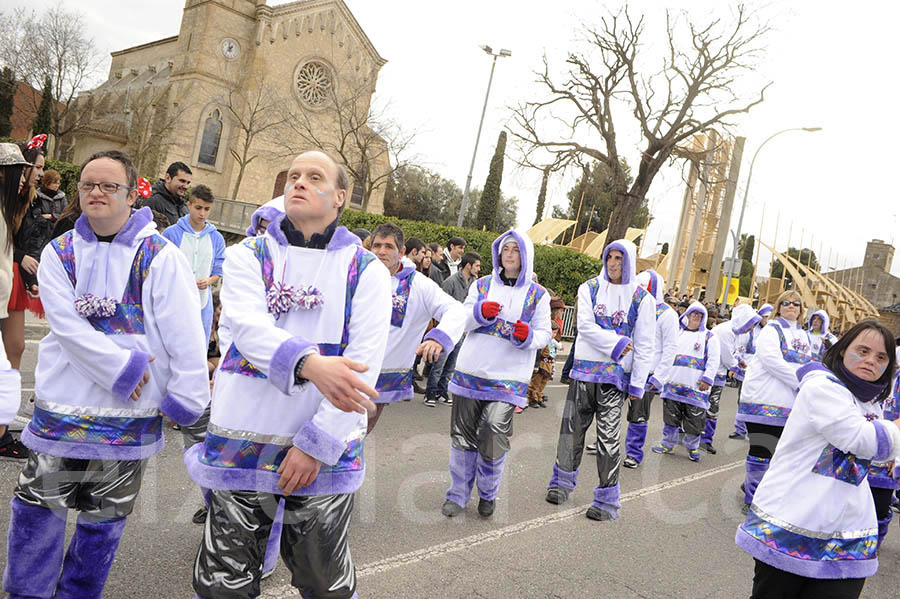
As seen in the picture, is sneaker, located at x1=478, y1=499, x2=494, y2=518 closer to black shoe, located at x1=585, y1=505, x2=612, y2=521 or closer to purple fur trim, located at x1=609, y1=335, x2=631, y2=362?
black shoe, located at x1=585, y1=505, x2=612, y2=521

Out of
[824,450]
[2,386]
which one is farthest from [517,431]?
[2,386]

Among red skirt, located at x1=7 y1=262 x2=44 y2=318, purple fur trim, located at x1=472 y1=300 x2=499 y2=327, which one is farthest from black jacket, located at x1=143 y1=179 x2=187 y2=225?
purple fur trim, located at x1=472 y1=300 x2=499 y2=327

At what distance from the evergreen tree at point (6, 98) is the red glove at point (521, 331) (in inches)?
1789

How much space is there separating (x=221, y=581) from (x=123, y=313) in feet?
3.99

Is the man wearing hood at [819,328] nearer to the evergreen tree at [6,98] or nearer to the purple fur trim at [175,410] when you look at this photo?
the purple fur trim at [175,410]

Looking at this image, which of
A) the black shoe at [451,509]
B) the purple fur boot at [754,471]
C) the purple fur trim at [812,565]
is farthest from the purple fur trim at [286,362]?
the purple fur boot at [754,471]

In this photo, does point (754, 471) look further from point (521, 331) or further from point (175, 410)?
point (175, 410)

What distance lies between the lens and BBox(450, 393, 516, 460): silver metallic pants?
548cm

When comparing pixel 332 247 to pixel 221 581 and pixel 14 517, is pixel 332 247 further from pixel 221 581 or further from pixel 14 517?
pixel 14 517

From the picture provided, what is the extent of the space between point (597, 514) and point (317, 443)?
401cm

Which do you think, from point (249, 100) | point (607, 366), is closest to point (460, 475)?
point (607, 366)

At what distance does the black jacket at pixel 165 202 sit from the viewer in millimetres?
7068

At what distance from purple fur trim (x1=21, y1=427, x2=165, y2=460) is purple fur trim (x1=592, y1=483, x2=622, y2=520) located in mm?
4009

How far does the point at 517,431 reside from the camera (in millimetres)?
9109
